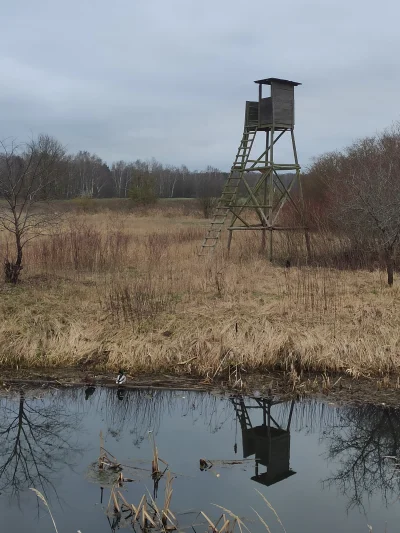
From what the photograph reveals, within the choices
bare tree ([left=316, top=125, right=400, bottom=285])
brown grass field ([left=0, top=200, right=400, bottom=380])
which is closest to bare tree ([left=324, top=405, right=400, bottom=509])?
brown grass field ([left=0, top=200, right=400, bottom=380])

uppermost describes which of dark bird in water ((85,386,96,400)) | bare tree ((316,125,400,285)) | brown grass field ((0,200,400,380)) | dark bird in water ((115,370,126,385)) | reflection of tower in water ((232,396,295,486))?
bare tree ((316,125,400,285))

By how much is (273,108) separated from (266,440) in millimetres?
12425

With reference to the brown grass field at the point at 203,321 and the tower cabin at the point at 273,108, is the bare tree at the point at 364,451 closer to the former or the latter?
the brown grass field at the point at 203,321

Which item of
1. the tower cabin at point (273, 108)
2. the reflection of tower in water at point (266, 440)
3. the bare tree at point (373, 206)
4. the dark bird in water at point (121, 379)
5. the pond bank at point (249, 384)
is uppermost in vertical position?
the tower cabin at point (273, 108)

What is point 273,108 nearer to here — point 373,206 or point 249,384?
point 373,206

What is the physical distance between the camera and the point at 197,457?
693cm

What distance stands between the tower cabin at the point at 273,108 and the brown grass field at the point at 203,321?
5629 mm

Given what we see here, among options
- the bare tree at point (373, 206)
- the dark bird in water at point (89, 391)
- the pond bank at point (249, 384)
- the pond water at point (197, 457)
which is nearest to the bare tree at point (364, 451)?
the pond water at point (197, 457)

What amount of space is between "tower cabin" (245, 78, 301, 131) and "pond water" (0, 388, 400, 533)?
449 inches

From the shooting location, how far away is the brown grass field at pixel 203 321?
31.2 feet

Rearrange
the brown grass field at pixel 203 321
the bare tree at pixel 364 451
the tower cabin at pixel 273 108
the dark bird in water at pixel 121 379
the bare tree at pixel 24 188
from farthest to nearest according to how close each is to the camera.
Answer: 1. the tower cabin at pixel 273 108
2. the bare tree at pixel 24 188
3. the brown grass field at pixel 203 321
4. the dark bird in water at pixel 121 379
5. the bare tree at pixel 364 451

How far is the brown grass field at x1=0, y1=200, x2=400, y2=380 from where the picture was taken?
950cm

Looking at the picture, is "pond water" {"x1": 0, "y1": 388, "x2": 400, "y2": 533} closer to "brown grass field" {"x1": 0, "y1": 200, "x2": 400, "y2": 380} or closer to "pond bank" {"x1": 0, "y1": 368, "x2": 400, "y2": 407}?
"pond bank" {"x1": 0, "y1": 368, "x2": 400, "y2": 407}

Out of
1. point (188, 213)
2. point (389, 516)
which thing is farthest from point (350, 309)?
point (188, 213)
